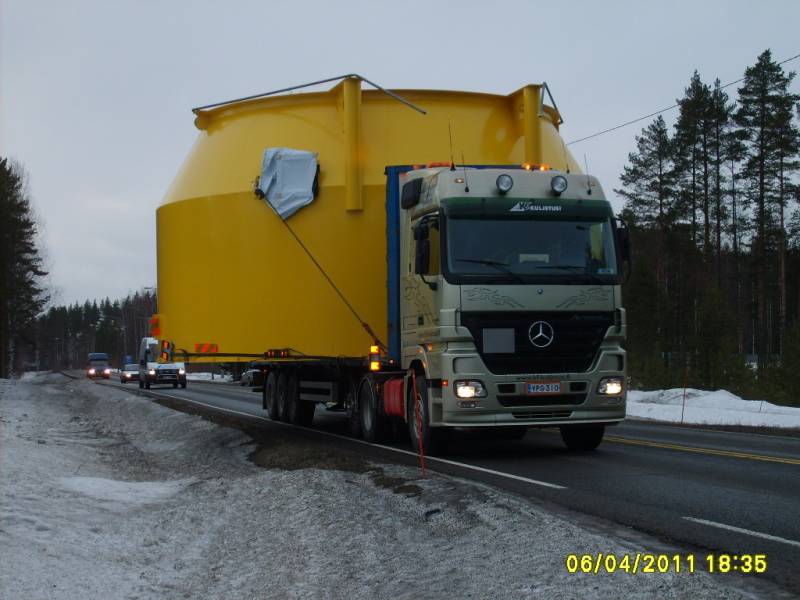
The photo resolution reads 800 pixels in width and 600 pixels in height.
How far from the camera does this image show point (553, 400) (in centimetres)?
1112

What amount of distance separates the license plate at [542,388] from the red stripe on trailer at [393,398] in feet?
7.92

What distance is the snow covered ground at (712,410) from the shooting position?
66.8 ft

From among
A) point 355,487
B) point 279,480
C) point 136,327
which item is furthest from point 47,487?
point 136,327

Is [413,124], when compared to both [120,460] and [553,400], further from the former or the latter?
[120,460]

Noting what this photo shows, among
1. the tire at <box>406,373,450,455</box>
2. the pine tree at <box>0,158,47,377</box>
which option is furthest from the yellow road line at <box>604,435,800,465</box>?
the pine tree at <box>0,158,47,377</box>

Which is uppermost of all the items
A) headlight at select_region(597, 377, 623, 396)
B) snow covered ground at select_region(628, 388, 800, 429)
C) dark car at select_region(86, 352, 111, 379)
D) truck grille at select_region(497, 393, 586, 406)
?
headlight at select_region(597, 377, 623, 396)

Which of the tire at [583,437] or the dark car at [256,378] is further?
the dark car at [256,378]

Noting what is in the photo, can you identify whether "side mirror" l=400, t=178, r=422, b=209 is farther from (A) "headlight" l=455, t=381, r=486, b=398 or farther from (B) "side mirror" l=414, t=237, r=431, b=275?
(A) "headlight" l=455, t=381, r=486, b=398

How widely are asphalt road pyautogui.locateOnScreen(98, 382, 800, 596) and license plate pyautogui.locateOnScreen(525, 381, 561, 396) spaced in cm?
90

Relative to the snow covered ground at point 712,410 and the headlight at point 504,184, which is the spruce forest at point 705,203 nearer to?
the snow covered ground at point 712,410

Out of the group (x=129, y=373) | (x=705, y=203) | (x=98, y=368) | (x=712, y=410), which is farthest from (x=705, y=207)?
(x=98, y=368)

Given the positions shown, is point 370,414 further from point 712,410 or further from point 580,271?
point 712,410

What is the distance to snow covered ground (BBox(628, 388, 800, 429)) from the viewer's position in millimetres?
20375

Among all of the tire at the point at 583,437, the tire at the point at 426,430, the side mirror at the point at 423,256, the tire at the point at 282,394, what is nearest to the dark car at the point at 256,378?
the tire at the point at 282,394
